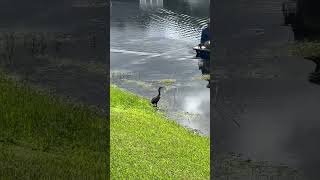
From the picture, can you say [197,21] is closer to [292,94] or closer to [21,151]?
Answer: [292,94]

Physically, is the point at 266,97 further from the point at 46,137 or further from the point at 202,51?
the point at 202,51

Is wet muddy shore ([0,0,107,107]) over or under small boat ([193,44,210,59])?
over

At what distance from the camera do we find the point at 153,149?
16359 millimetres

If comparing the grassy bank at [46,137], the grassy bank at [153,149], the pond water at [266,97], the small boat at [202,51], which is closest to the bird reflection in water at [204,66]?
the small boat at [202,51]

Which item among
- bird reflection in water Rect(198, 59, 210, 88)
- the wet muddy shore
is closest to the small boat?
bird reflection in water Rect(198, 59, 210, 88)

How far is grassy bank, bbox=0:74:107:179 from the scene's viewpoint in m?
10.0

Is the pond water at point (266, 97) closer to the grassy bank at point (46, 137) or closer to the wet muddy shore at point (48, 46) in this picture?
the grassy bank at point (46, 137)

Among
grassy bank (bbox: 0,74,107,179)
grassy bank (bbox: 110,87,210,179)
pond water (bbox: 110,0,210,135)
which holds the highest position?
grassy bank (bbox: 0,74,107,179)

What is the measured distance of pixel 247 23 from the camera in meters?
37.0

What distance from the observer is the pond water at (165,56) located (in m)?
28.0

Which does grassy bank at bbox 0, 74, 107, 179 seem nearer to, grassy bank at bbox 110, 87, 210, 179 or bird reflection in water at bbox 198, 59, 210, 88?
grassy bank at bbox 110, 87, 210, 179

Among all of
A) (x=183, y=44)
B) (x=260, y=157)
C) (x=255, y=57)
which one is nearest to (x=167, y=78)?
(x=255, y=57)

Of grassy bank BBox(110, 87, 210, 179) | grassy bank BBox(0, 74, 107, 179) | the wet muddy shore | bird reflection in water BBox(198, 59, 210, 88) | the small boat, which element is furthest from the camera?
the small boat

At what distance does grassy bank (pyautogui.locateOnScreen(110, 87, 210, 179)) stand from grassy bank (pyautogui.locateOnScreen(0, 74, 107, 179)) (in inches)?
58.5
